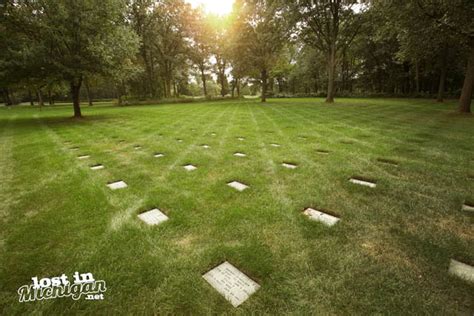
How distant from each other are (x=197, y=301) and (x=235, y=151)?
11.9 feet

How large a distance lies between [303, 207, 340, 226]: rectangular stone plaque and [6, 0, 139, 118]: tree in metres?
11.5

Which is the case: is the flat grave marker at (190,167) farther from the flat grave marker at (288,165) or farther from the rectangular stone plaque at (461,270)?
the rectangular stone plaque at (461,270)

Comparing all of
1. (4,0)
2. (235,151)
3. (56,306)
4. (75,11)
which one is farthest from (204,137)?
(4,0)

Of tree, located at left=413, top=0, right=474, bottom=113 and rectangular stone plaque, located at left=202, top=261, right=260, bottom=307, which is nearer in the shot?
rectangular stone plaque, located at left=202, top=261, right=260, bottom=307

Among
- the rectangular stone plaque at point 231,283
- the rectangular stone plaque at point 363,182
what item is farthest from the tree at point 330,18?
the rectangular stone plaque at point 231,283

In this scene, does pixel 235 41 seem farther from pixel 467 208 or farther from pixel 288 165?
pixel 467 208

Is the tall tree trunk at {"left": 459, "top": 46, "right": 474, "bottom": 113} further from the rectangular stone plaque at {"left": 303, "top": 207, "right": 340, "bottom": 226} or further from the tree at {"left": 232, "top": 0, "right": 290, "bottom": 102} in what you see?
the rectangular stone plaque at {"left": 303, "top": 207, "right": 340, "bottom": 226}

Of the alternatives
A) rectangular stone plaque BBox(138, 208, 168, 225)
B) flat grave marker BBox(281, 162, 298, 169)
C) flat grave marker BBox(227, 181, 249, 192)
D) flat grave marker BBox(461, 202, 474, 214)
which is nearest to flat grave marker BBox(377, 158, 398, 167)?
flat grave marker BBox(461, 202, 474, 214)

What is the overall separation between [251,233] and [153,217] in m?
1.13

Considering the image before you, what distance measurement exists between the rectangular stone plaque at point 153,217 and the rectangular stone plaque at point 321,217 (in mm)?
1600

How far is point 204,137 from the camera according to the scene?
637 centimetres

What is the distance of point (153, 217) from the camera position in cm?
233

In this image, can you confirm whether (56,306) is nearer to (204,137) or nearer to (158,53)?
(204,137)

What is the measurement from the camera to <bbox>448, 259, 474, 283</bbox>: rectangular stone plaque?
1504 mm
